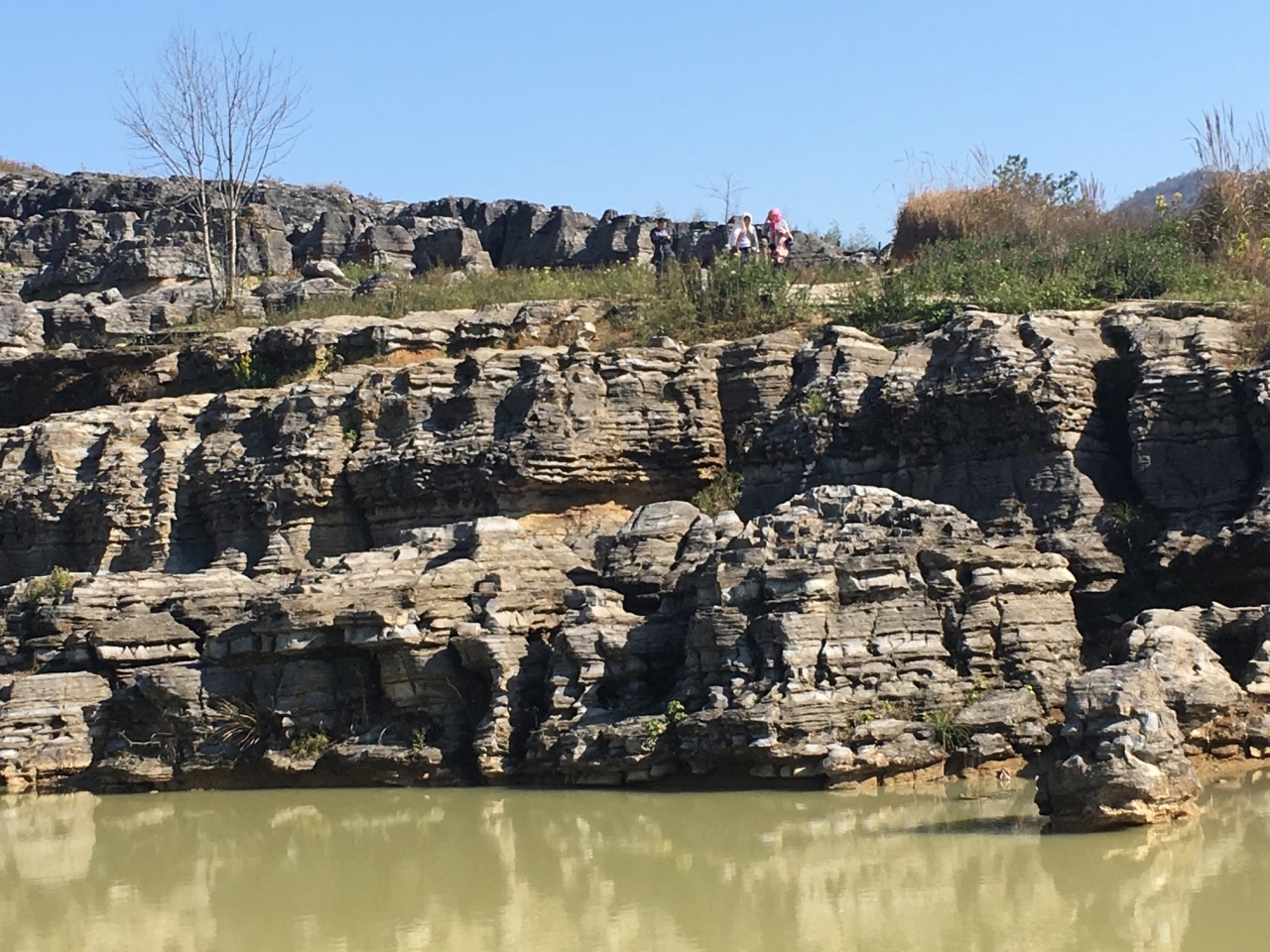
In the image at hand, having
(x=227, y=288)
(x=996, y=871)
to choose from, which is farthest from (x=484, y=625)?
(x=227, y=288)

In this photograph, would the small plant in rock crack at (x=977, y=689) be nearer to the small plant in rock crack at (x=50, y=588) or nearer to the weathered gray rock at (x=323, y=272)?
the small plant in rock crack at (x=50, y=588)

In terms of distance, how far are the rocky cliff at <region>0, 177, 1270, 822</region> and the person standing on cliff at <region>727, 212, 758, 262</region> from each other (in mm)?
2012

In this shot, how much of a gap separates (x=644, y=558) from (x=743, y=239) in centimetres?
775

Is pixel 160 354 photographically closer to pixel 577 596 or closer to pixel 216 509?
pixel 216 509

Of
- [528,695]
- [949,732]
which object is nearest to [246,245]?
[528,695]

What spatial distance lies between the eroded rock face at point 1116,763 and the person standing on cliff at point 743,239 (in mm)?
11241

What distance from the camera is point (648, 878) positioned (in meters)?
8.99

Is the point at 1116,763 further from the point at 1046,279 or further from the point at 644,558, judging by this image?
the point at 1046,279

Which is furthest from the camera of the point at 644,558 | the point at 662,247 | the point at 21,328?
the point at 21,328

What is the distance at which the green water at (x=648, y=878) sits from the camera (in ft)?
25.5

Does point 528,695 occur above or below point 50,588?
below

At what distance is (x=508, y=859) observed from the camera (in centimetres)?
969

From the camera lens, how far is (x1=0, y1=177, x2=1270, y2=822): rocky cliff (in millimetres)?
11242

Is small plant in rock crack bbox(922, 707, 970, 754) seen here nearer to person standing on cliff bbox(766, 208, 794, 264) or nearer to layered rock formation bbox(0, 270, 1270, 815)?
layered rock formation bbox(0, 270, 1270, 815)
